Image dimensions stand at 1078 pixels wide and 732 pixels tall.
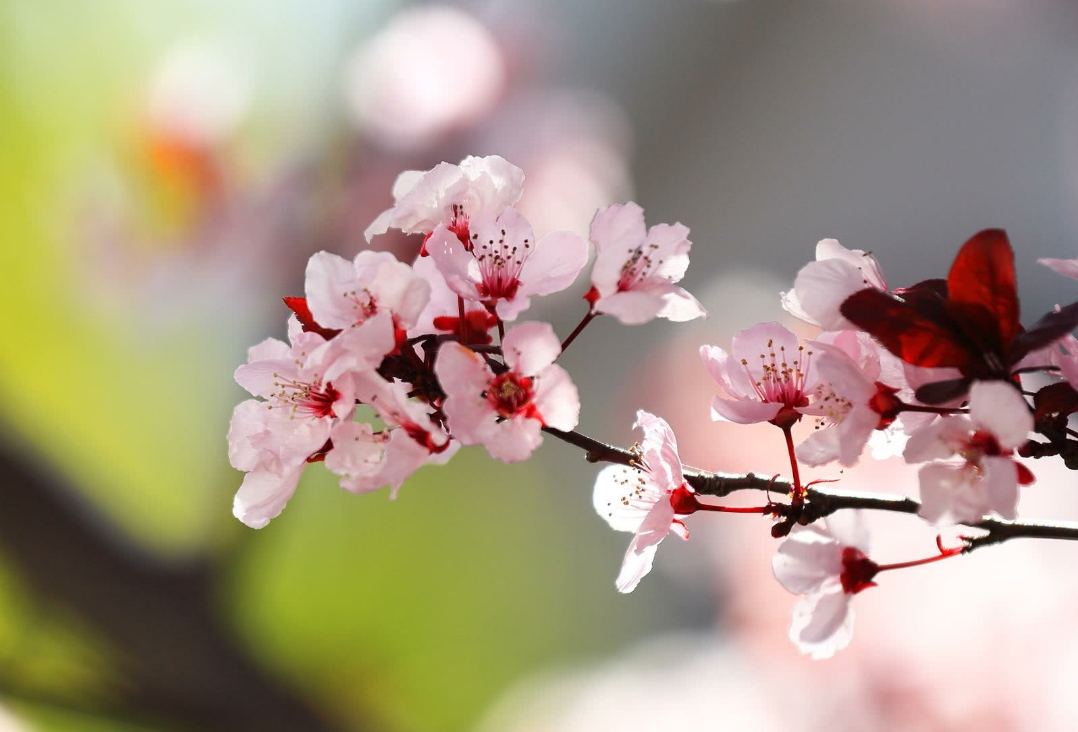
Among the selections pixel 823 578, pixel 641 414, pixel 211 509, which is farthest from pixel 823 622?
pixel 211 509

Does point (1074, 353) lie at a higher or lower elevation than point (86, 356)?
lower

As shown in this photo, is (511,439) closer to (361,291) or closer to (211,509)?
(361,291)

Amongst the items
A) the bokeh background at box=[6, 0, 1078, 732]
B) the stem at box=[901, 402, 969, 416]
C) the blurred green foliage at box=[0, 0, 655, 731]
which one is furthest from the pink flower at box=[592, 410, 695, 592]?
the blurred green foliage at box=[0, 0, 655, 731]

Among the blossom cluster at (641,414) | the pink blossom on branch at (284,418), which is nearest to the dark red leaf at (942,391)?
the blossom cluster at (641,414)

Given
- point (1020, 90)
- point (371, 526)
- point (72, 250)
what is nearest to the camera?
point (1020, 90)

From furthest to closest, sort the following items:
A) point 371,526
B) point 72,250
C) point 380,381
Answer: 1. point 371,526
2. point 72,250
3. point 380,381

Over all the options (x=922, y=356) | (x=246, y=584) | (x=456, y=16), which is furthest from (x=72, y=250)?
(x=922, y=356)

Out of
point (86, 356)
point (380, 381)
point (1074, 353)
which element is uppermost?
point (86, 356)

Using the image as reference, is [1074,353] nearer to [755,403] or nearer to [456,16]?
[755,403]
